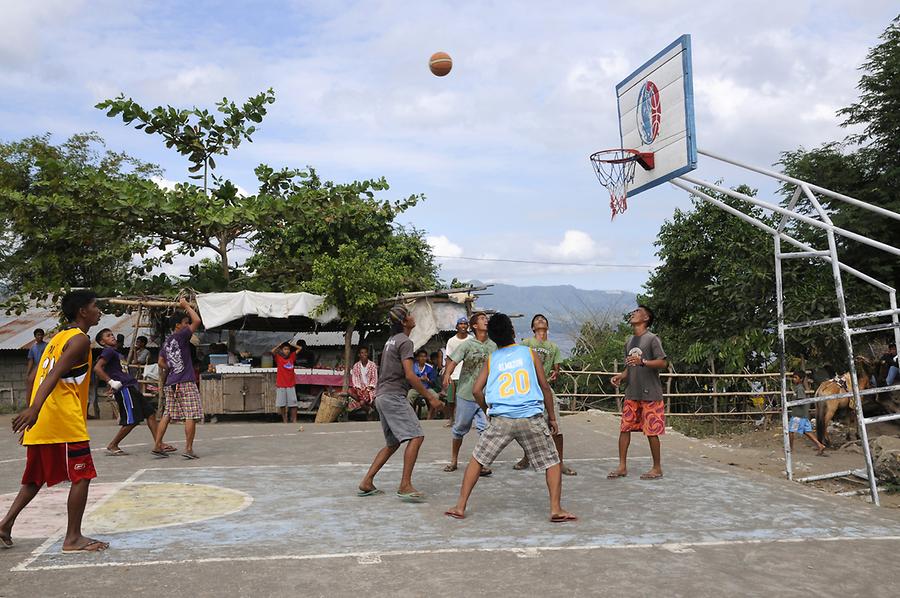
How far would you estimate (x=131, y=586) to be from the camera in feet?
15.5

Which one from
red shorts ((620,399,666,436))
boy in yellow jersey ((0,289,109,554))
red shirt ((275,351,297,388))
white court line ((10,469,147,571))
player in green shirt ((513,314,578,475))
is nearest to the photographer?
white court line ((10,469,147,571))

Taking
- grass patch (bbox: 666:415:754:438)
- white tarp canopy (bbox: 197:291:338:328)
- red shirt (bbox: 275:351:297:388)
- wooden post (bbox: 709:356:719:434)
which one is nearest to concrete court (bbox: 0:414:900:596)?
grass patch (bbox: 666:415:754:438)

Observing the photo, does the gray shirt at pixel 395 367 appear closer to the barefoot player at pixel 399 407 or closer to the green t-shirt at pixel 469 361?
the barefoot player at pixel 399 407

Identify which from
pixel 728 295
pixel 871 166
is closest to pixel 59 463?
pixel 728 295

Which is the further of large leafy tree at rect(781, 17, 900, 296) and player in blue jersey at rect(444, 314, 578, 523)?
large leafy tree at rect(781, 17, 900, 296)

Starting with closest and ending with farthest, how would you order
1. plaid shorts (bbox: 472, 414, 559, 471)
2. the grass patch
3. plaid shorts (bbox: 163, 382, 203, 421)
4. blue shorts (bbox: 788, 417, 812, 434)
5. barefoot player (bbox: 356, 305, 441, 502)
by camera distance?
plaid shorts (bbox: 472, 414, 559, 471) < barefoot player (bbox: 356, 305, 441, 502) < plaid shorts (bbox: 163, 382, 203, 421) < blue shorts (bbox: 788, 417, 812, 434) < the grass patch

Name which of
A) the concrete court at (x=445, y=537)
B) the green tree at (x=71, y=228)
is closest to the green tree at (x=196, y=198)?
the green tree at (x=71, y=228)

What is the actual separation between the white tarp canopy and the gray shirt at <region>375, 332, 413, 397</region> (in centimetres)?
879

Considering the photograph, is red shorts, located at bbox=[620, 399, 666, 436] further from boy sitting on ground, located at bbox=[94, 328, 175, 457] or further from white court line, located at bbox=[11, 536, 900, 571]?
boy sitting on ground, located at bbox=[94, 328, 175, 457]

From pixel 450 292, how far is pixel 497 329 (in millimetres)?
9828

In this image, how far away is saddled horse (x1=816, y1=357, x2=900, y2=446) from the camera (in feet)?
39.7

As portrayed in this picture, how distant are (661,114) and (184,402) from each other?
6.82m

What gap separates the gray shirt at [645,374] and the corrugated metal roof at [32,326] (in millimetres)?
20497

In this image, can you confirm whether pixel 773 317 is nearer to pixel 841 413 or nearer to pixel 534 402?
pixel 841 413
